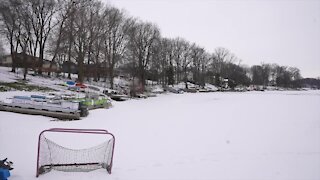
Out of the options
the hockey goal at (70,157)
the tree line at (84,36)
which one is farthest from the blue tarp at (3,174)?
the tree line at (84,36)

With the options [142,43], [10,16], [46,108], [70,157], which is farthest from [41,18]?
[70,157]

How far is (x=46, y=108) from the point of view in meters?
15.4

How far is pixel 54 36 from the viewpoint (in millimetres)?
41500

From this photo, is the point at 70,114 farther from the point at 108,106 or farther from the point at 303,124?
the point at 303,124

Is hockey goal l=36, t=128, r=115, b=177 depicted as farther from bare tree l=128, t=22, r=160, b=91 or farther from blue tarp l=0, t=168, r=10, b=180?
bare tree l=128, t=22, r=160, b=91

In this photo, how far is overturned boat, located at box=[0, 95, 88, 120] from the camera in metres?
15.0

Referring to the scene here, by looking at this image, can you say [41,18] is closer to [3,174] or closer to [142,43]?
[142,43]

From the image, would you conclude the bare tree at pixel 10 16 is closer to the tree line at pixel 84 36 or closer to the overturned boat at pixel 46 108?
the tree line at pixel 84 36

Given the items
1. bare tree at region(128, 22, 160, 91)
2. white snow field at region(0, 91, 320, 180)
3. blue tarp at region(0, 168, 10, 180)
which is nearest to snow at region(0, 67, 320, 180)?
white snow field at region(0, 91, 320, 180)

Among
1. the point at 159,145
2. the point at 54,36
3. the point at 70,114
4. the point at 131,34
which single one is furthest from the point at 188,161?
the point at 131,34

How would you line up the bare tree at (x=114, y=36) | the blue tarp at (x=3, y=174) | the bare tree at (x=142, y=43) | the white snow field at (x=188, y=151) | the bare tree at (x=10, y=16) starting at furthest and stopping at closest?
the bare tree at (x=142, y=43) < the bare tree at (x=114, y=36) < the bare tree at (x=10, y=16) < the white snow field at (x=188, y=151) < the blue tarp at (x=3, y=174)

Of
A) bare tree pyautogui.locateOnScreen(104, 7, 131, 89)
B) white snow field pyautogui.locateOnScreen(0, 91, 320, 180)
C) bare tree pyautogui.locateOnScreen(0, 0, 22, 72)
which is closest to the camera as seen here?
white snow field pyautogui.locateOnScreen(0, 91, 320, 180)

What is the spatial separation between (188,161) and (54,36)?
1620 inches

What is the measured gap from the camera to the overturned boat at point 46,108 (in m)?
15.0
